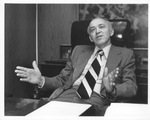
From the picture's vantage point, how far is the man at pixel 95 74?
4.23ft

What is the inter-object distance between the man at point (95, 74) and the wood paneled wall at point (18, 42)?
2.78 ft

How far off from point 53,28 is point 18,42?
47 cm

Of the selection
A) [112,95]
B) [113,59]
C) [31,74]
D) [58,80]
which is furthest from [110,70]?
[31,74]

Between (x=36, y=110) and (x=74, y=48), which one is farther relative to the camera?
(x=74, y=48)

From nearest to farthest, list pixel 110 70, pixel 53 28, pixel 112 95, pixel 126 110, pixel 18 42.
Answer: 1. pixel 126 110
2. pixel 112 95
3. pixel 110 70
4. pixel 18 42
5. pixel 53 28

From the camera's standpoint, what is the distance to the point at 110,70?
1377mm

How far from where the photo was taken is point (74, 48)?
63.9 inches

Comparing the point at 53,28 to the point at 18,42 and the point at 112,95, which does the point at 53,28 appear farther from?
the point at 112,95

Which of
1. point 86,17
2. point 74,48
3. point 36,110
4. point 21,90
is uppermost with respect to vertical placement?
point 86,17
